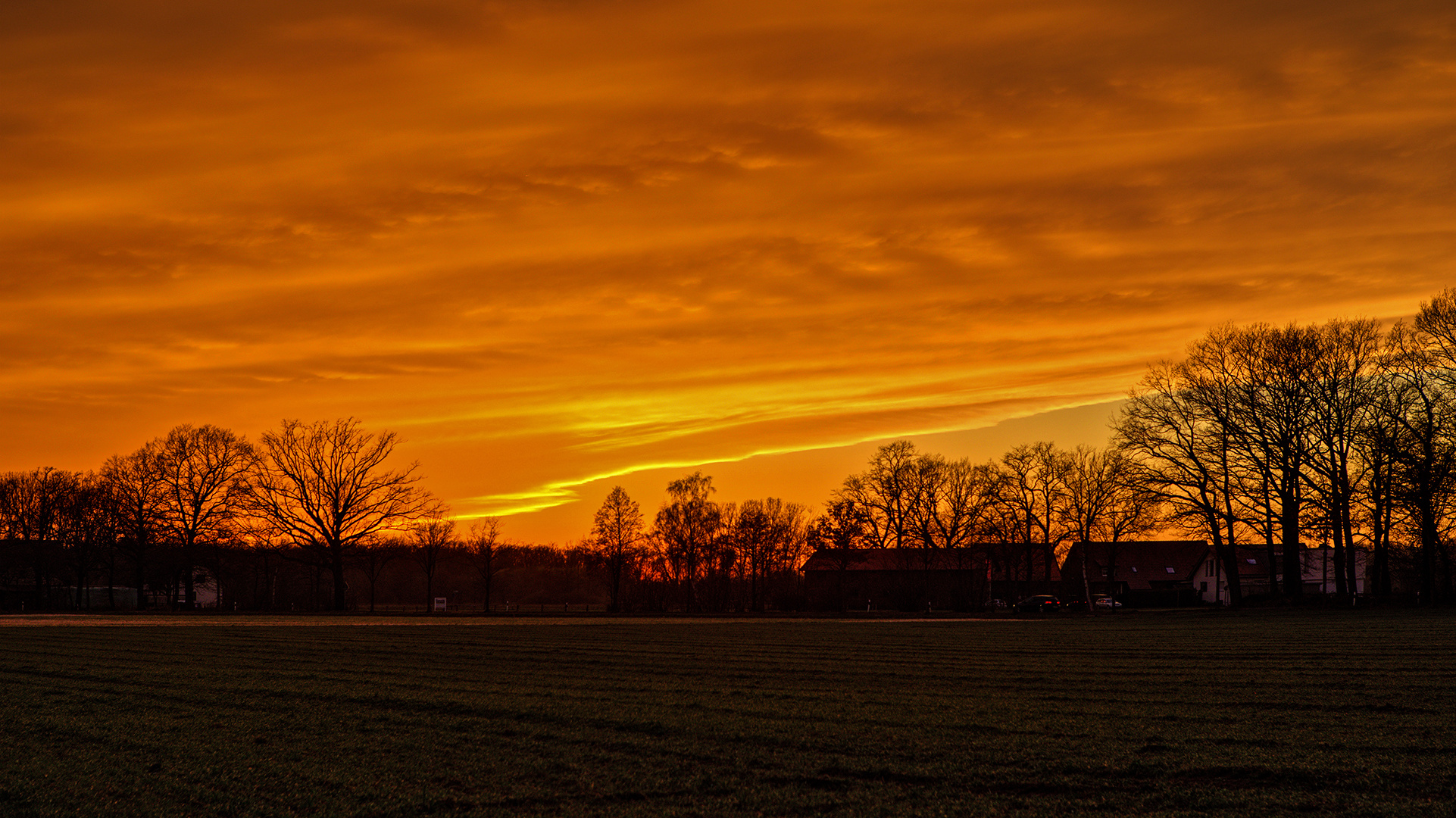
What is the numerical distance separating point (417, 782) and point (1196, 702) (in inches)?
452

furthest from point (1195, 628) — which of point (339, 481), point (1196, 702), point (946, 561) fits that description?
point (339, 481)

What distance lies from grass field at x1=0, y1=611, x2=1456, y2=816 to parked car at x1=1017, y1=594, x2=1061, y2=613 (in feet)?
186

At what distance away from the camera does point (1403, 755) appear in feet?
34.9

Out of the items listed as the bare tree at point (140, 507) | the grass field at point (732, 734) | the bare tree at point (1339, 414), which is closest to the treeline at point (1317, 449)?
the bare tree at point (1339, 414)

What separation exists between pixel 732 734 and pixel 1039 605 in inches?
2992

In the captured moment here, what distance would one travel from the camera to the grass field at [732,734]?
30.4ft

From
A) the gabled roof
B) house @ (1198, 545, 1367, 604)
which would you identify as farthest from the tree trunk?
house @ (1198, 545, 1367, 604)

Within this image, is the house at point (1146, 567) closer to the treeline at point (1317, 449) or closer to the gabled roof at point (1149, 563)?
A: the gabled roof at point (1149, 563)

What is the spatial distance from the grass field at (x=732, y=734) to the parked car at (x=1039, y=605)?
5659 cm

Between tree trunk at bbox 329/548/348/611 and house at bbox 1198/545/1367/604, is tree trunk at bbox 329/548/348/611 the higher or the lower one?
the higher one

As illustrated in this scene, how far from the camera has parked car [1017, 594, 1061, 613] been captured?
265 feet

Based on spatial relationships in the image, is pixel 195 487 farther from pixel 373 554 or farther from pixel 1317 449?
pixel 1317 449

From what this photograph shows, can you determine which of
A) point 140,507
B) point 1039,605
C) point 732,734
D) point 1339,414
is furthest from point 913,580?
point 732,734

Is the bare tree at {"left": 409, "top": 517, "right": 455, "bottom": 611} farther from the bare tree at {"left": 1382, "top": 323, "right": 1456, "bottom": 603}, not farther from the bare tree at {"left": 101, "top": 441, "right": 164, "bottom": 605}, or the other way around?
the bare tree at {"left": 1382, "top": 323, "right": 1456, "bottom": 603}
